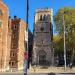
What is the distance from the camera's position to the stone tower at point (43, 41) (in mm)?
104000

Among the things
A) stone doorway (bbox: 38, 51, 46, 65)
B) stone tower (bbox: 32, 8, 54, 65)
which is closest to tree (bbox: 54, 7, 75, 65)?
stone tower (bbox: 32, 8, 54, 65)

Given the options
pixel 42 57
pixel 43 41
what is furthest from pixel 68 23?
pixel 42 57

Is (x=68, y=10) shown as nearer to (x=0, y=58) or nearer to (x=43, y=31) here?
(x=43, y=31)

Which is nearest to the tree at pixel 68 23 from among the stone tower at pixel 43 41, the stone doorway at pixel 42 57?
the stone tower at pixel 43 41

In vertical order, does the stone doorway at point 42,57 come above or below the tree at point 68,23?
below

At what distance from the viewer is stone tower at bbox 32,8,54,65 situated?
104 meters

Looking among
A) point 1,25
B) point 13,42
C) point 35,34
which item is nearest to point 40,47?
point 35,34

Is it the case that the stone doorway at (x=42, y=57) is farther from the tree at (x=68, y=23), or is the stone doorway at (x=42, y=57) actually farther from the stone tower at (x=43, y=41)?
the tree at (x=68, y=23)

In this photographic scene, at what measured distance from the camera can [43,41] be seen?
343ft

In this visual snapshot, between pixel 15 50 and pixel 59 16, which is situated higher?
pixel 59 16

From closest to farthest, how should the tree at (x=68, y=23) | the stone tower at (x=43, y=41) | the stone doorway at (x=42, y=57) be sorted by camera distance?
the tree at (x=68, y=23)
the stone tower at (x=43, y=41)
the stone doorway at (x=42, y=57)

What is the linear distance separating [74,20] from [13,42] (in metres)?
19.9

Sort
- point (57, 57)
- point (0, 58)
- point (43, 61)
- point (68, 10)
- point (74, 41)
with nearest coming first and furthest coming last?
point (0, 58)
point (74, 41)
point (68, 10)
point (43, 61)
point (57, 57)

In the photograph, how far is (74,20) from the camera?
91.9 meters
